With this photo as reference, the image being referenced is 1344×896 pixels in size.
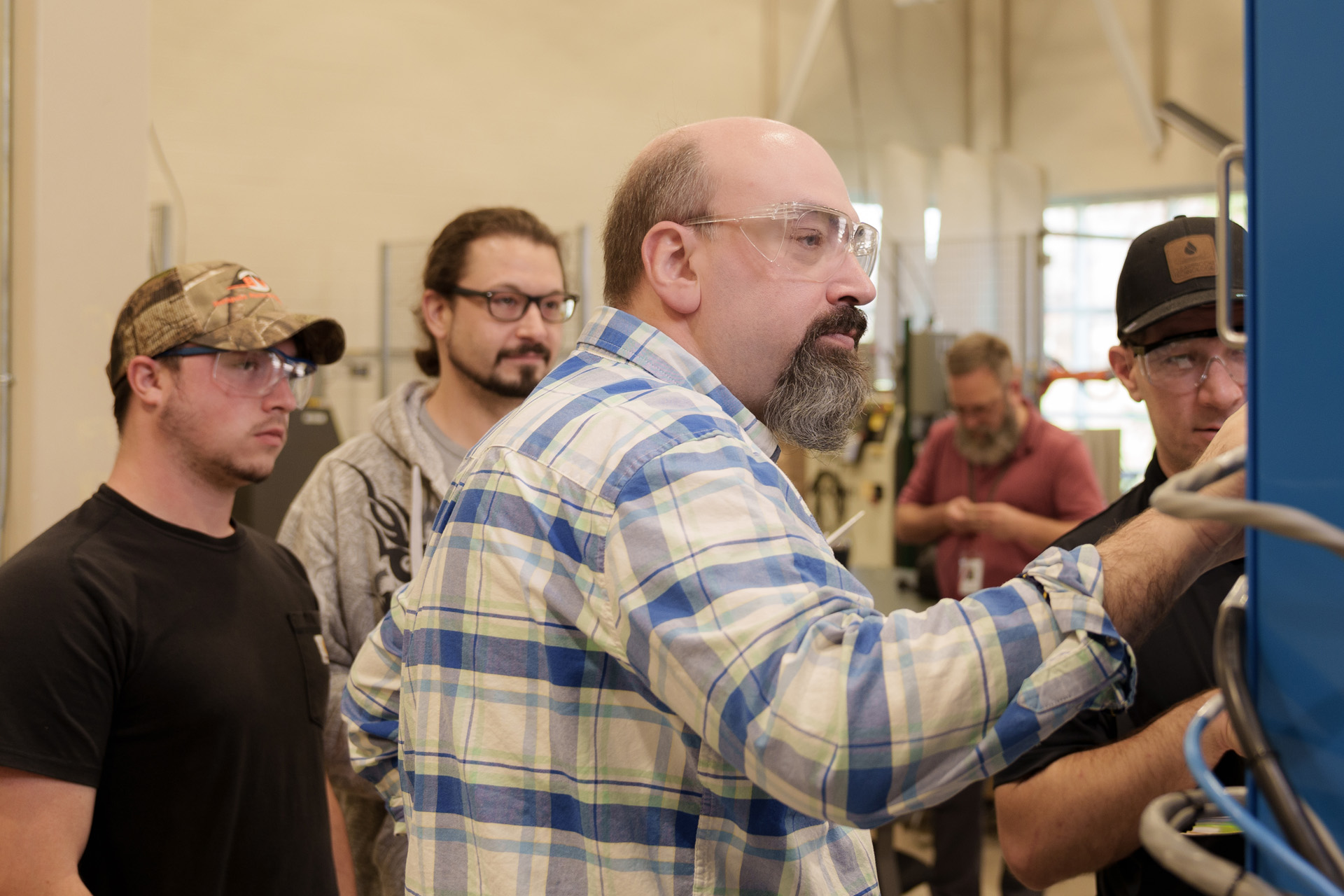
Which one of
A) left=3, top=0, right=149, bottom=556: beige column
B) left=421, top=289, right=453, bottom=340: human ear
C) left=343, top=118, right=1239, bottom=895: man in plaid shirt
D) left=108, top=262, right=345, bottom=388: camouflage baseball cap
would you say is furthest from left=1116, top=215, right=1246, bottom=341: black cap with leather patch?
left=3, top=0, right=149, bottom=556: beige column

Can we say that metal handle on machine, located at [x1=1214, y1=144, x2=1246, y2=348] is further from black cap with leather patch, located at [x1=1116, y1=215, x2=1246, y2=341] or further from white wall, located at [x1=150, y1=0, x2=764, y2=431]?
white wall, located at [x1=150, y1=0, x2=764, y2=431]

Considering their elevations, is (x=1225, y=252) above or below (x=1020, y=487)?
above

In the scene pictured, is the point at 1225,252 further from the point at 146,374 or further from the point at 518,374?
the point at 518,374

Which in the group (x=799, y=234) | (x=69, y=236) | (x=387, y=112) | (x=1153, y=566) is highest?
(x=387, y=112)

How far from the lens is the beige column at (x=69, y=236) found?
7.73ft

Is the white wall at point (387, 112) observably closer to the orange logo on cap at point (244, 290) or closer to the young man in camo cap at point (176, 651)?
the orange logo on cap at point (244, 290)

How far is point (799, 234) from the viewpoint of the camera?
3.74ft

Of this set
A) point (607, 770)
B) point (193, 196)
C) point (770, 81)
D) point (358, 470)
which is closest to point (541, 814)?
point (607, 770)

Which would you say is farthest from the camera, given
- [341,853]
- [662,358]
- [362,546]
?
[362,546]

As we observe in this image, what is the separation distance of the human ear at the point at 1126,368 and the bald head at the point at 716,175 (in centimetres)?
64

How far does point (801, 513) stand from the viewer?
0.95m

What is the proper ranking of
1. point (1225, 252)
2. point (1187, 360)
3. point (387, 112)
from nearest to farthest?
point (1225, 252) < point (1187, 360) < point (387, 112)

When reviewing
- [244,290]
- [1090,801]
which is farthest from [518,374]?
[1090,801]

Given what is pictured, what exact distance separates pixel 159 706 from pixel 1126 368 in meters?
1.53
